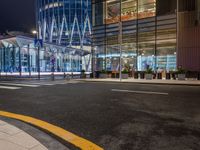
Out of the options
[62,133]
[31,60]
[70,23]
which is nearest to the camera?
[62,133]

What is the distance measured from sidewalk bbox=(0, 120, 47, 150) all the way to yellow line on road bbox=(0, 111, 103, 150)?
526 millimetres

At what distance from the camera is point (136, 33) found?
1088 inches

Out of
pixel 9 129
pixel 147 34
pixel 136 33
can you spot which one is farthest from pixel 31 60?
pixel 9 129

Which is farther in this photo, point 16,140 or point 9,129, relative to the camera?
point 9,129

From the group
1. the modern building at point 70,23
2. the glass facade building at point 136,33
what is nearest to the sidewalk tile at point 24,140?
the glass facade building at point 136,33

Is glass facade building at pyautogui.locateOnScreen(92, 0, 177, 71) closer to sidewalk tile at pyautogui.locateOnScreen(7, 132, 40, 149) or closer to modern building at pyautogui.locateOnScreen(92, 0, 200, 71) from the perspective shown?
modern building at pyautogui.locateOnScreen(92, 0, 200, 71)

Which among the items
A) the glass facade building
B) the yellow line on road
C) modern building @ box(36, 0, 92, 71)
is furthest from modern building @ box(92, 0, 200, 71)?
modern building @ box(36, 0, 92, 71)

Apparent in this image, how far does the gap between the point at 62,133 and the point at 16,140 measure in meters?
0.89

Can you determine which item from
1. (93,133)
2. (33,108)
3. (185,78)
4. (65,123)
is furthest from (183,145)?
(185,78)

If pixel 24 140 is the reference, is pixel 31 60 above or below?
above

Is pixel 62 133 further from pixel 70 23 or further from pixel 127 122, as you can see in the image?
pixel 70 23

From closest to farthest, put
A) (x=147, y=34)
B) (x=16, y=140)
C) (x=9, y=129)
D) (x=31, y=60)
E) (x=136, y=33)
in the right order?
(x=16, y=140), (x=9, y=129), (x=147, y=34), (x=136, y=33), (x=31, y=60)

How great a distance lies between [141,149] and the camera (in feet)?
11.4

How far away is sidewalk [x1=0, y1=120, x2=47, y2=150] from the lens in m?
3.47
